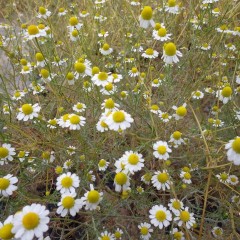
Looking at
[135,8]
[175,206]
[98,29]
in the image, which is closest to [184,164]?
[175,206]

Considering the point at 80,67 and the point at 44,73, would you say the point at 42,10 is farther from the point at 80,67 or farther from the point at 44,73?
the point at 80,67

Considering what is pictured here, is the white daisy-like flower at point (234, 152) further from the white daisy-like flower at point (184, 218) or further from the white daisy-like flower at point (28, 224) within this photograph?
the white daisy-like flower at point (28, 224)

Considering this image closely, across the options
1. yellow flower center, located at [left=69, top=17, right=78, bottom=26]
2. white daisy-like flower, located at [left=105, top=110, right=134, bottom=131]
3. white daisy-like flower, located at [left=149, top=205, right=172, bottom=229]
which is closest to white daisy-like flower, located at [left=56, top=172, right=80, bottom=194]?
white daisy-like flower, located at [left=105, top=110, right=134, bottom=131]

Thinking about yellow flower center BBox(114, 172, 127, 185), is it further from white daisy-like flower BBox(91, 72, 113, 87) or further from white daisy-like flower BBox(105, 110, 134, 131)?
white daisy-like flower BBox(91, 72, 113, 87)

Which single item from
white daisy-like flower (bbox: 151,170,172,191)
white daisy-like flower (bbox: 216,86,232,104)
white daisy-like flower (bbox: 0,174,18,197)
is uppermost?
white daisy-like flower (bbox: 216,86,232,104)

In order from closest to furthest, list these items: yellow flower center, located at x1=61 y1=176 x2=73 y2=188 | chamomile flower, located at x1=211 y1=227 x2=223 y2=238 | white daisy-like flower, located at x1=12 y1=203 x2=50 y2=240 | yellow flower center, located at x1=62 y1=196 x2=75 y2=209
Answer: white daisy-like flower, located at x1=12 y1=203 x2=50 y2=240, yellow flower center, located at x1=62 y1=196 x2=75 y2=209, yellow flower center, located at x1=61 y1=176 x2=73 y2=188, chamomile flower, located at x1=211 y1=227 x2=223 y2=238
